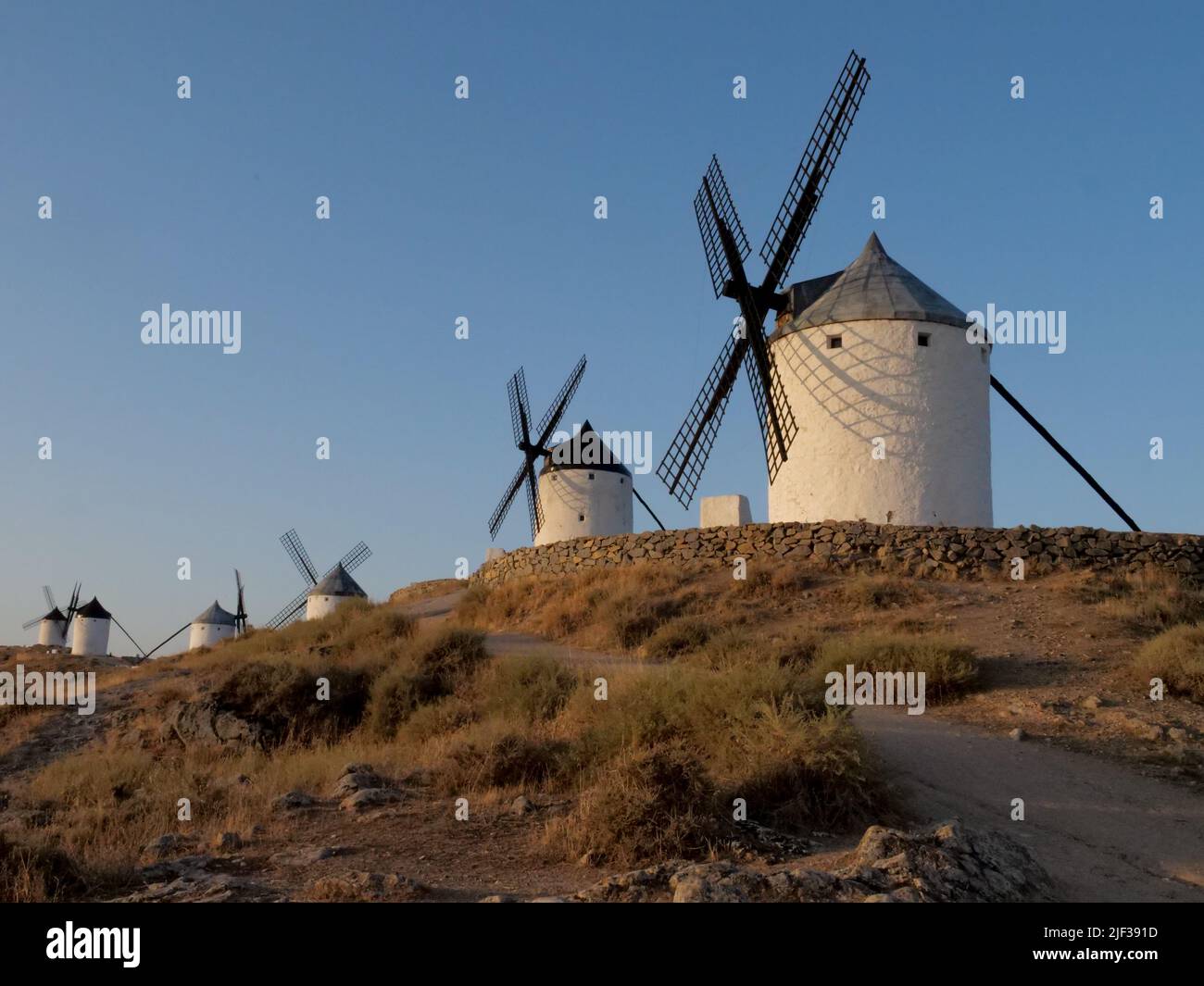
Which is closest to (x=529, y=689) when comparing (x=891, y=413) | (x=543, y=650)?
(x=543, y=650)

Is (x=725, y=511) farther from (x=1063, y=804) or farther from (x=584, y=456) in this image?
(x=1063, y=804)

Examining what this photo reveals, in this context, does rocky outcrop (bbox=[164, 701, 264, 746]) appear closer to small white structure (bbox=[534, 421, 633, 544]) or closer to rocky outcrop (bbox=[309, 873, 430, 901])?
rocky outcrop (bbox=[309, 873, 430, 901])

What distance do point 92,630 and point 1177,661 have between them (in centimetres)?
4580

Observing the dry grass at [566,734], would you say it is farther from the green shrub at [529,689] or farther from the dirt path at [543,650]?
the dirt path at [543,650]

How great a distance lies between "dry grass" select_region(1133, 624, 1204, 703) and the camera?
1021 cm

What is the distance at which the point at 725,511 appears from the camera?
66.1 feet

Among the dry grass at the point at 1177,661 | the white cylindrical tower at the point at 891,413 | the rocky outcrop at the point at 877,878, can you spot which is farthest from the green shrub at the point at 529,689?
the white cylindrical tower at the point at 891,413

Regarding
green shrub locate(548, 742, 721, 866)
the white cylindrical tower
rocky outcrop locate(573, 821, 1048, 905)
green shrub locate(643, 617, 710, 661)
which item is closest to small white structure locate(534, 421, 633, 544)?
the white cylindrical tower

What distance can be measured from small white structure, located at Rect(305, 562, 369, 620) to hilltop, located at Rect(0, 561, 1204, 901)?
73.1 ft

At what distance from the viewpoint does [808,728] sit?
728 centimetres

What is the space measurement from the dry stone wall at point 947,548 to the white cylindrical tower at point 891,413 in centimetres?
91

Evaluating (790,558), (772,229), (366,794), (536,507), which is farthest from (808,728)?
(536,507)
